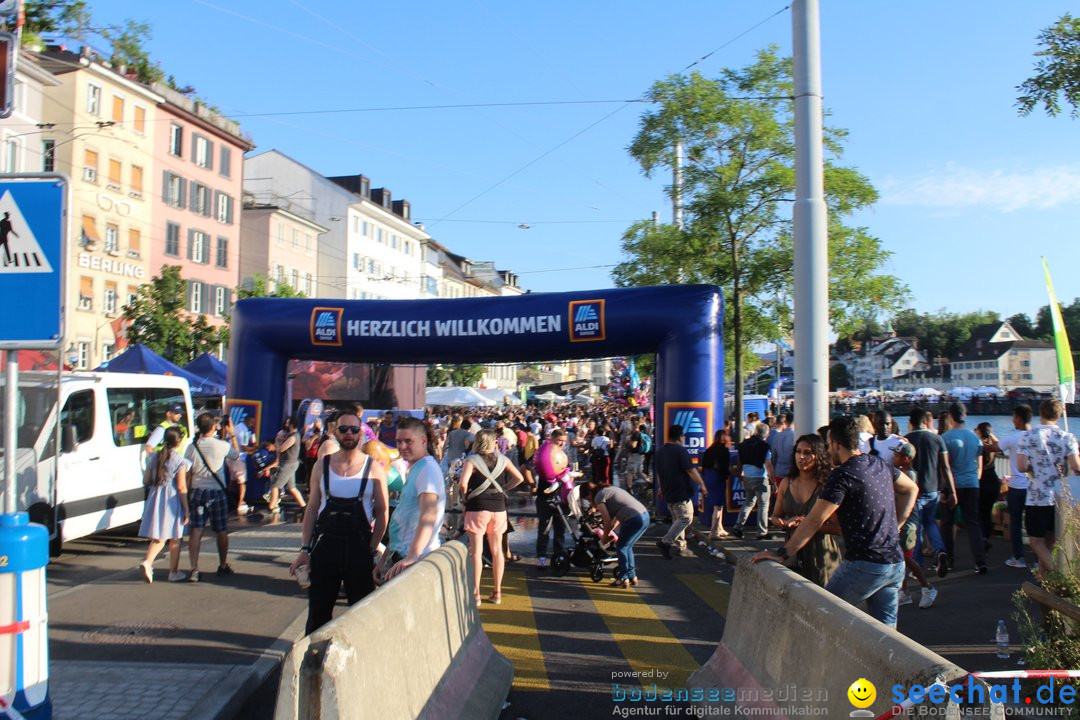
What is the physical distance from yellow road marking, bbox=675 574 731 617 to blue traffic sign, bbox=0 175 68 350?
583 cm

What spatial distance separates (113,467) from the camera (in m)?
10.6

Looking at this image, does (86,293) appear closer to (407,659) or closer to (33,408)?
(33,408)

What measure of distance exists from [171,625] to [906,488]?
599 cm

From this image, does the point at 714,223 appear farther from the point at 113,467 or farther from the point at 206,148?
the point at 206,148

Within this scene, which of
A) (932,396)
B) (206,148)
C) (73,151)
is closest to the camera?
(73,151)

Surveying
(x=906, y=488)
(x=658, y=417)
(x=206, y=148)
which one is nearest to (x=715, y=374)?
(x=658, y=417)

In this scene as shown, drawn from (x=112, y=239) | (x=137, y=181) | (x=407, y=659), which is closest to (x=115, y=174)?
(x=137, y=181)

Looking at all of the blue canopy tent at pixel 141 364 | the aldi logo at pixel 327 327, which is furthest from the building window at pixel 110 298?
the aldi logo at pixel 327 327

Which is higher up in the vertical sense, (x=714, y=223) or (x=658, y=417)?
(x=714, y=223)

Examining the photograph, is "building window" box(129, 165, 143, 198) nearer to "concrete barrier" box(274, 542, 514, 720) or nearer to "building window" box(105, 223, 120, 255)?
"building window" box(105, 223, 120, 255)

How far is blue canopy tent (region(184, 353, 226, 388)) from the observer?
22359mm

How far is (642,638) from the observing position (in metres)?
6.72

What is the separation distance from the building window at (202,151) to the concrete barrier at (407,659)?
4017cm

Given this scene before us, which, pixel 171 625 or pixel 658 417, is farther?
pixel 658 417
